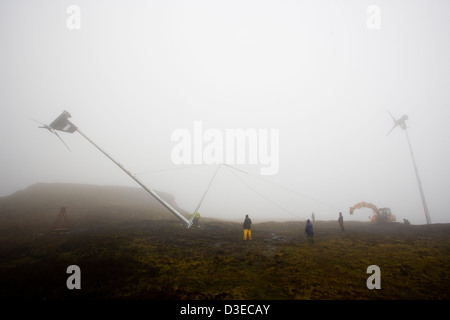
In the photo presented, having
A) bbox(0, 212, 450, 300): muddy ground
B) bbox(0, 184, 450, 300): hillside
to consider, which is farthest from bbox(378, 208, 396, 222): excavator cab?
bbox(0, 212, 450, 300): muddy ground

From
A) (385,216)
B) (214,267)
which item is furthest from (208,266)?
(385,216)

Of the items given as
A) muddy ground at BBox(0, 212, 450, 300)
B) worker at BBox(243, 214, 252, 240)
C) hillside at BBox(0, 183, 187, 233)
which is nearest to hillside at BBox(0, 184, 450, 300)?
muddy ground at BBox(0, 212, 450, 300)

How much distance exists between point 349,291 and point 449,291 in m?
4.81

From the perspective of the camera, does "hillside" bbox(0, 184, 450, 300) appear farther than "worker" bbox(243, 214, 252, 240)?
No

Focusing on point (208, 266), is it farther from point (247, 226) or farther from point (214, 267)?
point (247, 226)

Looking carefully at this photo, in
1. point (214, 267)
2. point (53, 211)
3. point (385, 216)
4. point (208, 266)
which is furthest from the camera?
point (385, 216)

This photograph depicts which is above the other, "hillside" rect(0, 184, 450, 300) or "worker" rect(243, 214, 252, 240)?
"worker" rect(243, 214, 252, 240)

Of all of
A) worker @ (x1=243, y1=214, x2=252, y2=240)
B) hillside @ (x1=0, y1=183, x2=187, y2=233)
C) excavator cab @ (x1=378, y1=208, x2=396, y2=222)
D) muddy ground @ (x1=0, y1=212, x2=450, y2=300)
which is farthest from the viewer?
excavator cab @ (x1=378, y1=208, x2=396, y2=222)

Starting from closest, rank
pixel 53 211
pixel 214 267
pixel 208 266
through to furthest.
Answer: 1. pixel 214 267
2. pixel 208 266
3. pixel 53 211

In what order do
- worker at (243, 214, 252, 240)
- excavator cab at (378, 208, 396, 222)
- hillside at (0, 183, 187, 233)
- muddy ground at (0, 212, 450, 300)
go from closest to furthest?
muddy ground at (0, 212, 450, 300), worker at (243, 214, 252, 240), hillside at (0, 183, 187, 233), excavator cab at (378, 208, 396, 222)

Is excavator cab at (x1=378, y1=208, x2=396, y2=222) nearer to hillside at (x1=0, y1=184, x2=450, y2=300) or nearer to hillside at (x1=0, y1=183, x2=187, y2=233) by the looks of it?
hillside at (x1=0, y1=184, x2=450, y2=300)

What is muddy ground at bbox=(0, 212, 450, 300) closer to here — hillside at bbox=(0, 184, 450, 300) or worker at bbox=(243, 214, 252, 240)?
hillside at bbox=(0, 184, 450, 300)
